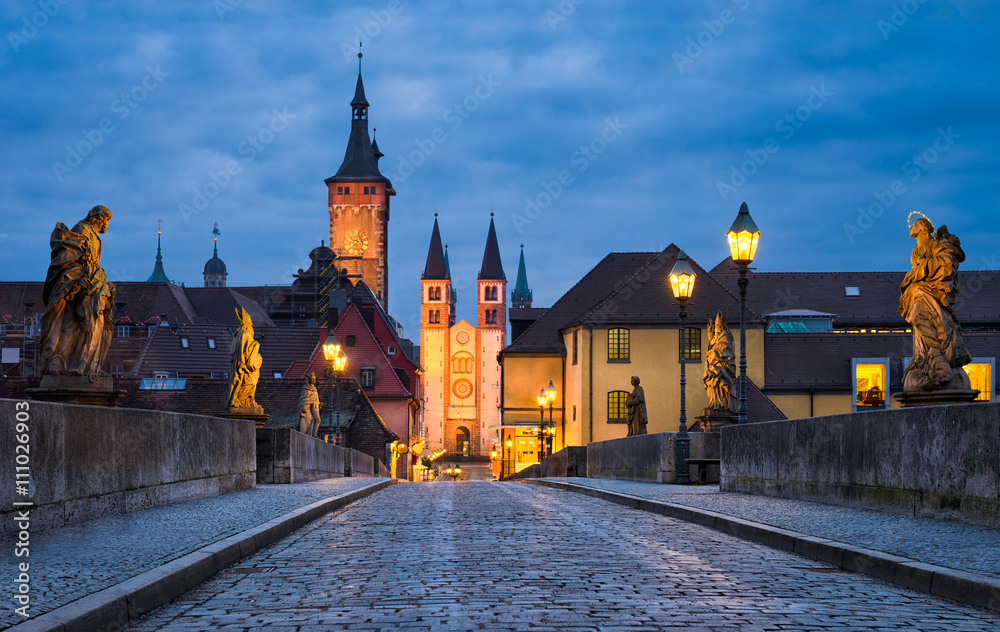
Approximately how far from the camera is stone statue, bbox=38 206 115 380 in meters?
13.3

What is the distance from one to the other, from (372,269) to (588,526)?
13915 centimetres

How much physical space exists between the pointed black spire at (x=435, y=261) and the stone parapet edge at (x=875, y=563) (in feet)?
567

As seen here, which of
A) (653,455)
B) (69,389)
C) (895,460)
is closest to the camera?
(895,460)

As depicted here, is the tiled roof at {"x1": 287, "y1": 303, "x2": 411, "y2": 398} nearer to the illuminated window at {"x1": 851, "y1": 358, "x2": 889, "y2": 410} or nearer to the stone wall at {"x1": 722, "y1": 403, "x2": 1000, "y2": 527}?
the illuminated window at {"x1": 851, "y1": 358, "x2": 889, "y2": 410}

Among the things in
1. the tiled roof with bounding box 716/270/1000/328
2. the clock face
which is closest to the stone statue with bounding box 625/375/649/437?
the tiled roof with bounding box 716/270/1000/328

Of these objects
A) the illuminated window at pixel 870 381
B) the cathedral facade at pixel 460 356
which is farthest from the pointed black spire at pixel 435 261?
the illuminated window at pixel 870 381

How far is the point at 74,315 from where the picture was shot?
535 inches

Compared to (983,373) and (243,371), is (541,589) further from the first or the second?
(983,373)

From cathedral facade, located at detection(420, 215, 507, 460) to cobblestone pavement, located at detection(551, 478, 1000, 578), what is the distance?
151352 millimetres

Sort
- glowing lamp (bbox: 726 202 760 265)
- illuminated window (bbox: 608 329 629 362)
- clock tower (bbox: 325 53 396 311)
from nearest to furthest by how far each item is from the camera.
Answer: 1. glowing lamp (bbox: 726 202 760 265)
2. illuminated window (bbox: 608 329 629 362)
3. clock tower (bbox: 325 53 396 311)

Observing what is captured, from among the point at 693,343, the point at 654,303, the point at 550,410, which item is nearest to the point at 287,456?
the point at 550,410

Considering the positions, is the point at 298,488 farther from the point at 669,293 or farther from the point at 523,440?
the point at 523,440

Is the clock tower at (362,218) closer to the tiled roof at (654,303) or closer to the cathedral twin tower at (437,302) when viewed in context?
the cathedral twin tower at (437,302)

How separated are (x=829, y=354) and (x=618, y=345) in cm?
1066
